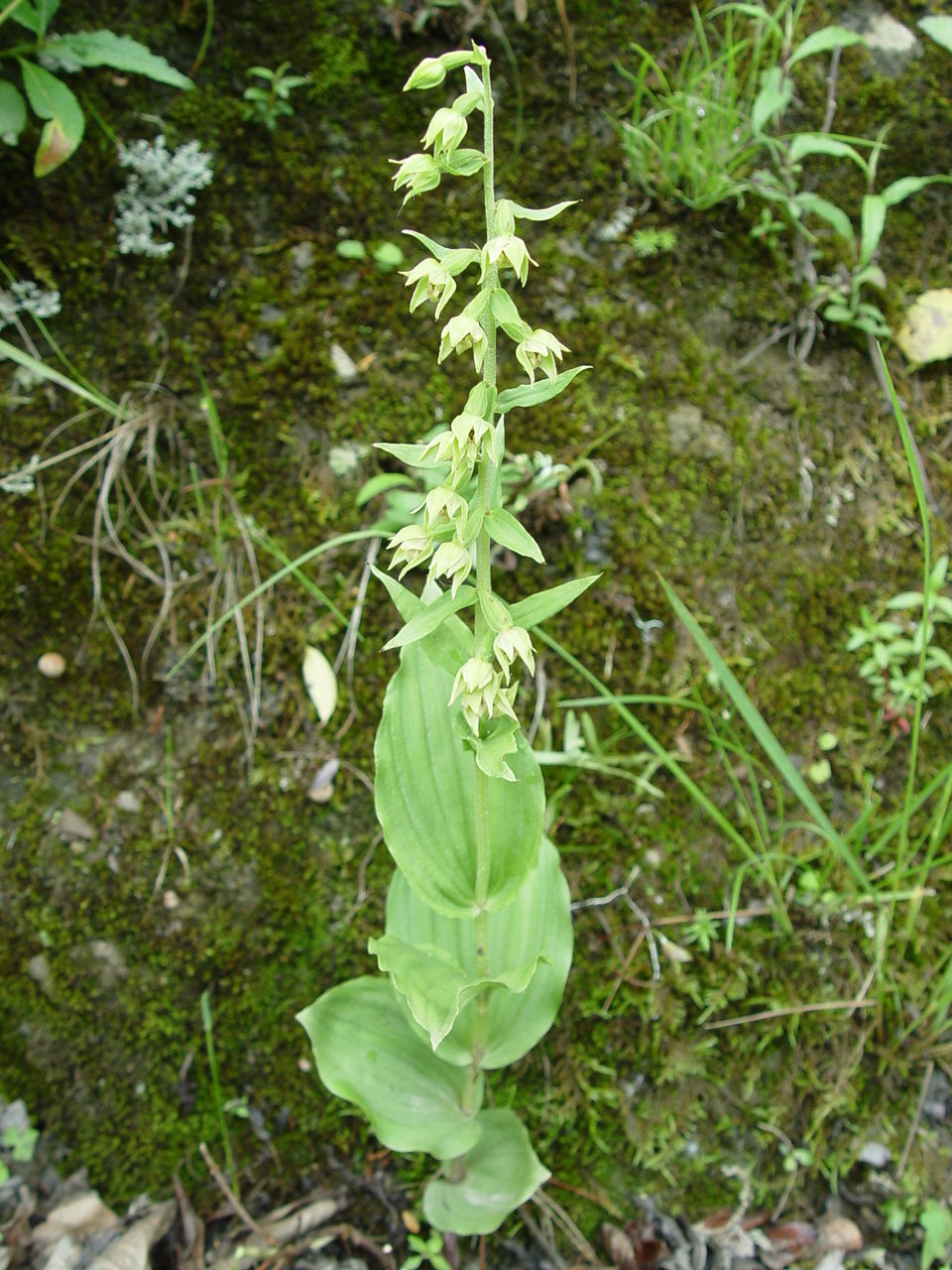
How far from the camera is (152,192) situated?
289 cm

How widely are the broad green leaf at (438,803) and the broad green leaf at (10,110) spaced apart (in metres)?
1.94

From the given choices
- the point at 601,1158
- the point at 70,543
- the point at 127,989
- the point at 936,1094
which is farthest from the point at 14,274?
the point at 936,1094

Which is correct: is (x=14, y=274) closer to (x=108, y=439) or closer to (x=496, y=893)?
(x=108, y=439)

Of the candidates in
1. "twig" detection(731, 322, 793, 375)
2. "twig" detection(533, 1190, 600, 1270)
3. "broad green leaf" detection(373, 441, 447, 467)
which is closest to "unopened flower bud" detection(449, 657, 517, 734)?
"broad green leaf" detection(373, 441, 447, 467)

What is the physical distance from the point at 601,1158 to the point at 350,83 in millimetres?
3521

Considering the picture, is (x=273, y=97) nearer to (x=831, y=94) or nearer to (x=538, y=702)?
(x=831, y=94)

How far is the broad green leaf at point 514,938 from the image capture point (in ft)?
7.79

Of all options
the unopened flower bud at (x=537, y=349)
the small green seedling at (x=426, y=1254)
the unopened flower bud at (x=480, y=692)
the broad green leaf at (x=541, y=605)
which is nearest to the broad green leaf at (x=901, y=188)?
the unopened flower bud at (x=537, y=349)

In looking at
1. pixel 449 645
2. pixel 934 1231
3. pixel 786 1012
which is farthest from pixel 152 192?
pixel 934 1231

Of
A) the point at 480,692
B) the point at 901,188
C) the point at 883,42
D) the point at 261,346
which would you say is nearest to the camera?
the point at 480,692

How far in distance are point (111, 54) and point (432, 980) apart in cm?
268

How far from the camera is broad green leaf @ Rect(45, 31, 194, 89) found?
101 inches

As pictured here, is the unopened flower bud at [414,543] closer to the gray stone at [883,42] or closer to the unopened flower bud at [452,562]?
the unopened flower bud at [452,562]

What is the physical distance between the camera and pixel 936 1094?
2773 millimetres
